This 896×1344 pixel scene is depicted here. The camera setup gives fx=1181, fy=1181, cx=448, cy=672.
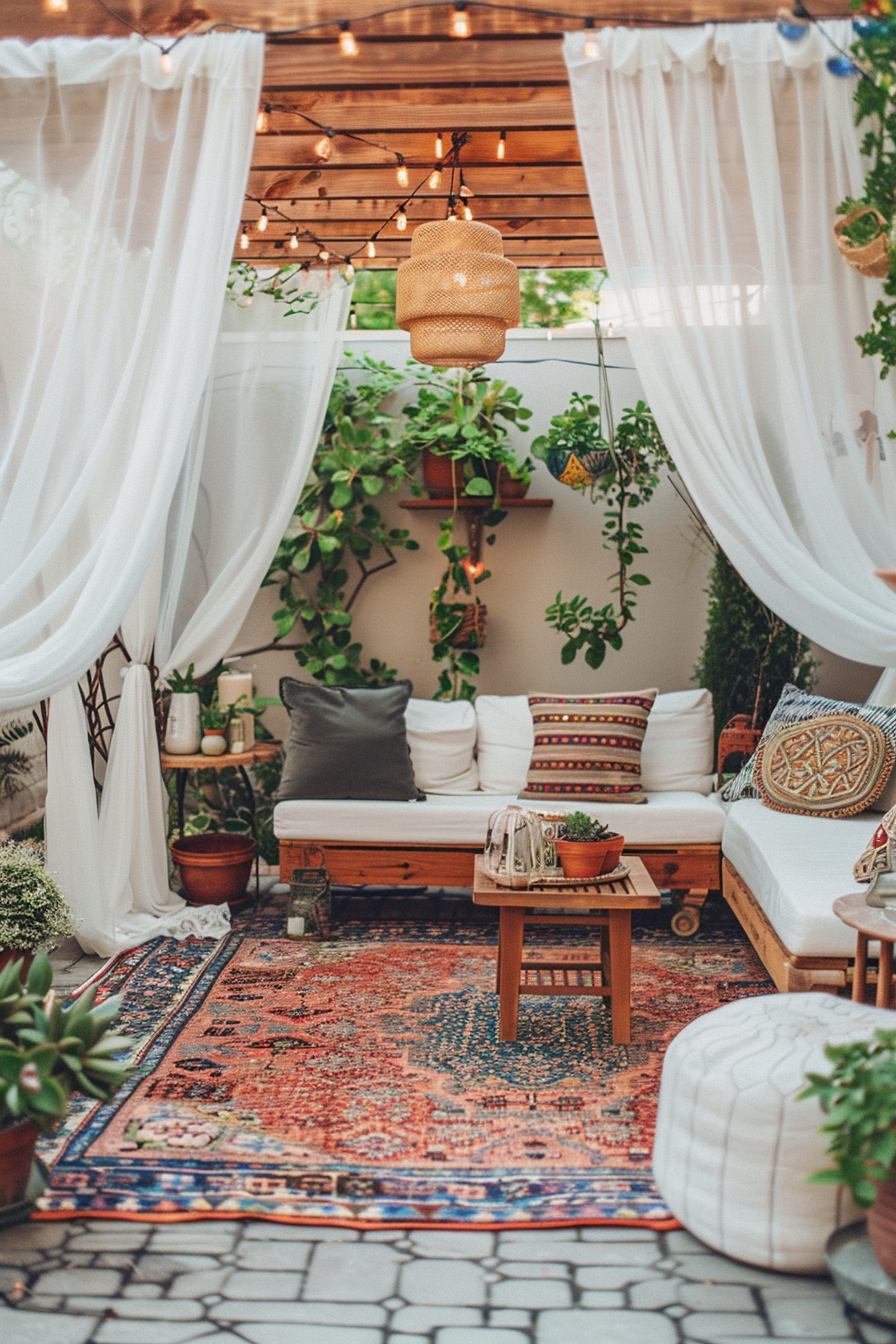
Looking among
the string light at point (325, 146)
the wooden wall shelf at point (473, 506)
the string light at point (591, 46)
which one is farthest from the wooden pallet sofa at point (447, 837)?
the string light at point (591, 46)

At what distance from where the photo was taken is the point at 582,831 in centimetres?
373

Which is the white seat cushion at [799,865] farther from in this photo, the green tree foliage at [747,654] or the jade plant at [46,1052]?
the jade plant at [46,1052]

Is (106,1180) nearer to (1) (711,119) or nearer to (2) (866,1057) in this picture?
(2) (866,1057)

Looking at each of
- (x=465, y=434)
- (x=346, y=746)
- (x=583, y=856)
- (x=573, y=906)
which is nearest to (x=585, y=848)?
(x=583, y=856)

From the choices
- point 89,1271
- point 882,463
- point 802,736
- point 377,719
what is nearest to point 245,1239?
point 89,1271

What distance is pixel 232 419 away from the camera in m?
4.54

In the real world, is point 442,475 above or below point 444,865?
above

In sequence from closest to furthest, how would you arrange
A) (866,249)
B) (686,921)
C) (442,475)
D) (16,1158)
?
(16,1158) → (866,249) → (686,921) → (442,475)

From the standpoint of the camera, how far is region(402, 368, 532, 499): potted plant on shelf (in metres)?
5.49

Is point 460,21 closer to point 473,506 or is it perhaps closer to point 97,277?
point 97,277

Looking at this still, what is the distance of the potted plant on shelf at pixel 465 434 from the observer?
5.49 m

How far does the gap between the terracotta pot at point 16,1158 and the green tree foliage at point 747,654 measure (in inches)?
141

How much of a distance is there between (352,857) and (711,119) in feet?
9.96

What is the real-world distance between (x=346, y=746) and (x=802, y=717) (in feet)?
6.15
